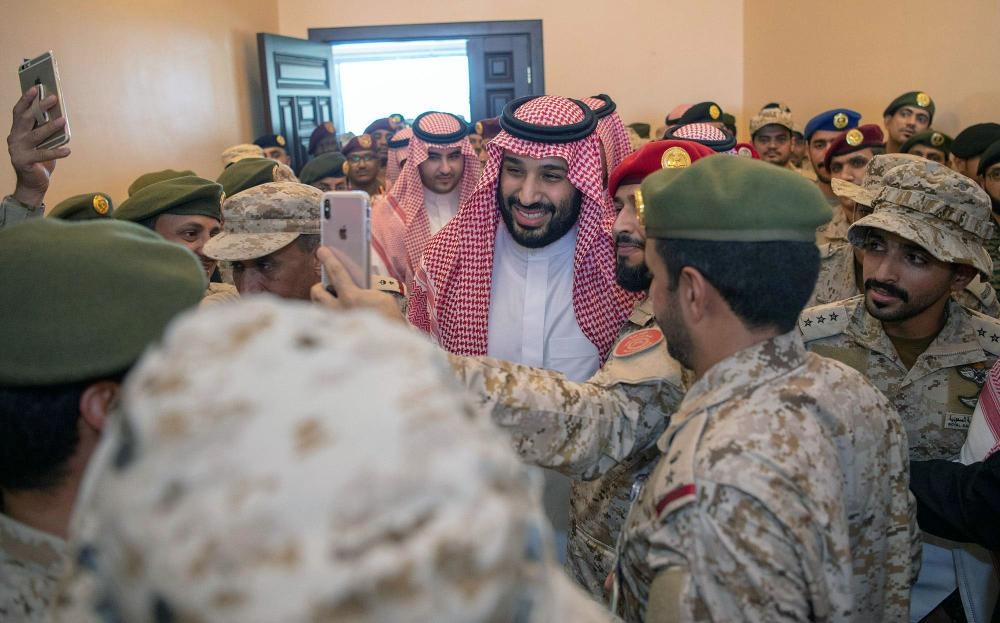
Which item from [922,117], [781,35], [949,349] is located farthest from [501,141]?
[781,35]

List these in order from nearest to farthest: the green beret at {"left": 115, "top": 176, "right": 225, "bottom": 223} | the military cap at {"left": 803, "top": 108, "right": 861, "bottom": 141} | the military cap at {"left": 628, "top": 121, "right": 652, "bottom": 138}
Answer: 1. the green beret at {"left": 115, "top": 176, "right": 225, "bottom": 223}
2. the military cap at {"left": 803, "top": 108, "right": 861, "bottom": 141}
3. the military cap at {"left": 628, "top": 121, "right": 652, "bottom": 138}

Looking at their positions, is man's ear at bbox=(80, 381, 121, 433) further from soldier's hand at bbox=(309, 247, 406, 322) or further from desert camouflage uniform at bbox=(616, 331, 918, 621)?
desert camouflage uniform at bbox=(616, 331, 918, 621)

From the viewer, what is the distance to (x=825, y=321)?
236 centimetres

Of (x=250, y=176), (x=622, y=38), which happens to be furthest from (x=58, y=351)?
(x=622, y=38)

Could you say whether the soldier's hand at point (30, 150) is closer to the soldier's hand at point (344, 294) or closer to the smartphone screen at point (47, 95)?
the smartphone screen at point (47, 95)

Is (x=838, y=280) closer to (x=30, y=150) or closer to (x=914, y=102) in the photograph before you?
(x=914, y=102)

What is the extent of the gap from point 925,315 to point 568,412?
135cm

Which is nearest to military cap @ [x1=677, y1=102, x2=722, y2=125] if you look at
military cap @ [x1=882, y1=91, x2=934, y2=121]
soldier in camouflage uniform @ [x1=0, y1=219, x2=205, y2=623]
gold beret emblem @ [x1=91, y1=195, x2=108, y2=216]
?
military cap @ [x1=882, y1=91, x2=934, y2=121]

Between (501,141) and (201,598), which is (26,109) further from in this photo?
(201,598)

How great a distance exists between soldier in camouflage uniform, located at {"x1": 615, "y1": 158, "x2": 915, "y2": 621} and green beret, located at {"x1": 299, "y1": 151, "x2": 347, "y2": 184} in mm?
4285

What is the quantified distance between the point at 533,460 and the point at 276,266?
1.13 meters

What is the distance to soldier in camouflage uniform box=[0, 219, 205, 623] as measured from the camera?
2.88ft

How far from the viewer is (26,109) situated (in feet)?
8.03

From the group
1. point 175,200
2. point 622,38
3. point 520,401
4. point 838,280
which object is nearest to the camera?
point 520,401
